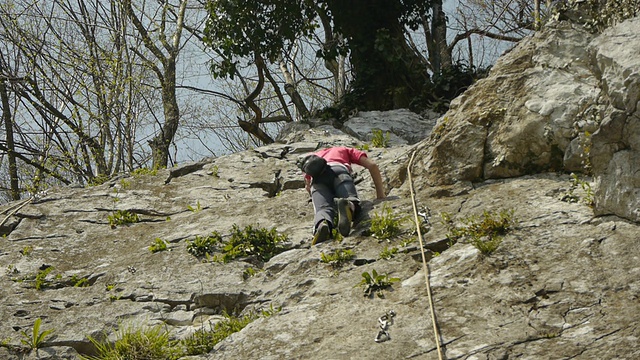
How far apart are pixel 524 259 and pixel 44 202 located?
5.94 meters

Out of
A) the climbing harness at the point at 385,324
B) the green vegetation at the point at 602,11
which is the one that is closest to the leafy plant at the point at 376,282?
the climbing harness at the point at 385,324

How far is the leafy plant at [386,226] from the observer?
19.9 feet

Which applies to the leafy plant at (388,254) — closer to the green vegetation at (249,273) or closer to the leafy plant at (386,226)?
the leafy plant at (386,226)

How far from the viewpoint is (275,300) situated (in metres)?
5.71

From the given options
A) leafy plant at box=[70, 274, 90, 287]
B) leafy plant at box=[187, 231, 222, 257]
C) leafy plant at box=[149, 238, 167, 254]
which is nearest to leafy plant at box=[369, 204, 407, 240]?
leafy plant at box=[187, 231, 222, 257]

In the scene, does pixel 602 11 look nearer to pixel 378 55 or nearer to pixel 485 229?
pixel 485 229

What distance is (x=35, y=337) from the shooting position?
571 centimetres

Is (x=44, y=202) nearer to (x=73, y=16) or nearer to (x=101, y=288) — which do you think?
(x=101, y=288)

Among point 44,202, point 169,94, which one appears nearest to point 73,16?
point 169,94

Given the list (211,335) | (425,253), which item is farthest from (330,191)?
(211,335)

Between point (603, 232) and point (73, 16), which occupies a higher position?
point (73, 16)

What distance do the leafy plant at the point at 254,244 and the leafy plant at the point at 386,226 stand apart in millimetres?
985

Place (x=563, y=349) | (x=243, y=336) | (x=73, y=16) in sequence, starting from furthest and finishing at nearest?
(x=73, y=16)
(x=243, y=336)
(x=563, y=349)

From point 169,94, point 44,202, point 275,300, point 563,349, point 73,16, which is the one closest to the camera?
point 563,349
